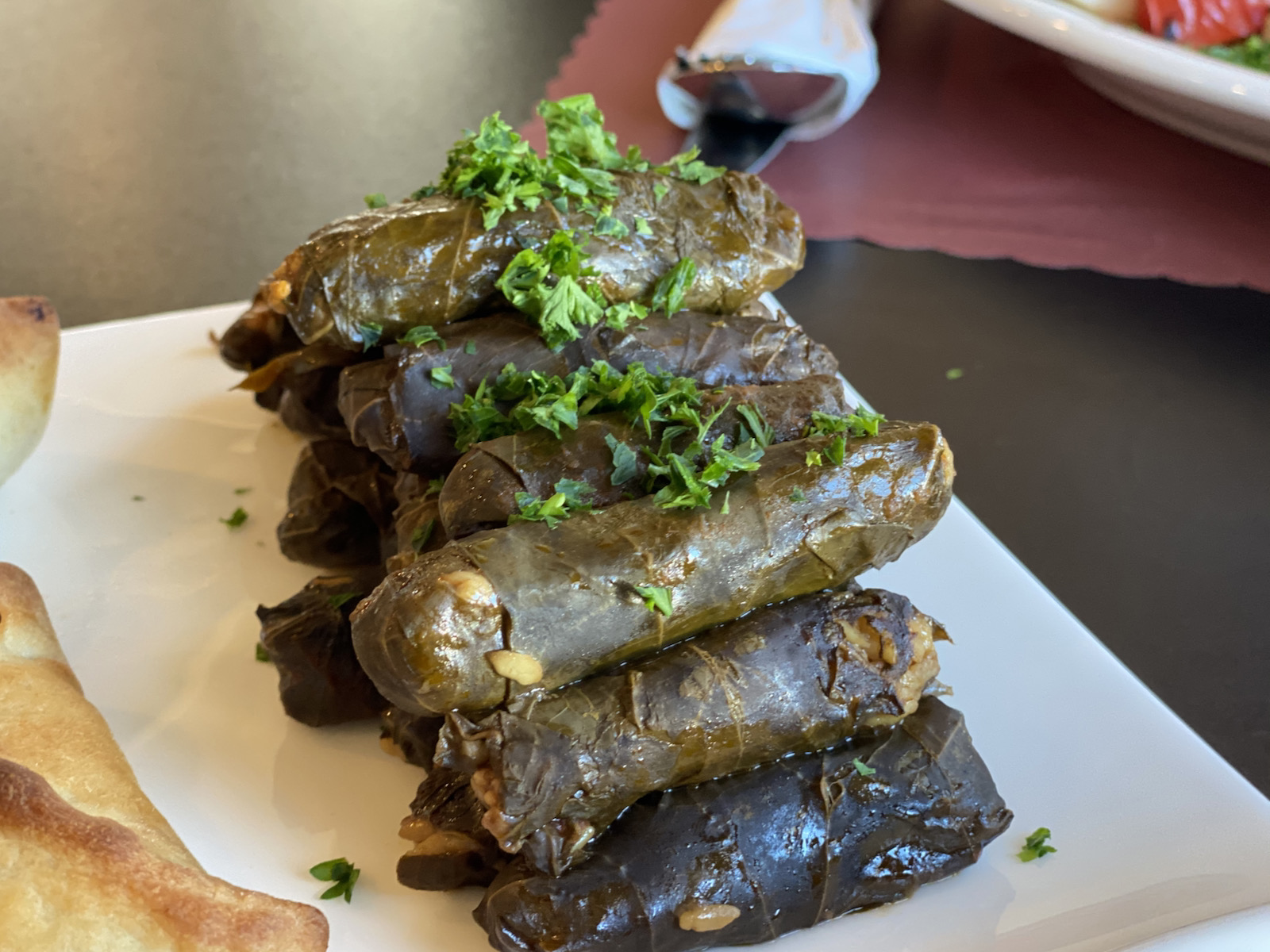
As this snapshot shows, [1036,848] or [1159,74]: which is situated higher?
[1159,74]

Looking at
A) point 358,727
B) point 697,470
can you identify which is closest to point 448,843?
point 358,727

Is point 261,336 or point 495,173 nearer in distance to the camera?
point 495,173

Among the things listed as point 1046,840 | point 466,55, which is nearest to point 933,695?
point 1046,840

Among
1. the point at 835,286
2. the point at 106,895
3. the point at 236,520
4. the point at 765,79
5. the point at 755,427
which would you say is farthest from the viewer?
the point at 765,79

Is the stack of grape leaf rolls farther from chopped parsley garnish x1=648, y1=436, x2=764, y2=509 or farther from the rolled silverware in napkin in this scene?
the rolled silverware in napkin

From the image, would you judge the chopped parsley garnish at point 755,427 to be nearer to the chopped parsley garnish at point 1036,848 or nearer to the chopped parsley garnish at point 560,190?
the chopped parsley garnish at point 560,190

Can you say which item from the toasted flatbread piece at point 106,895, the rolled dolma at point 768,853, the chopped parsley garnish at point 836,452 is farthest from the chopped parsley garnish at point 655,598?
the toasted flatbread piece at point 106,895

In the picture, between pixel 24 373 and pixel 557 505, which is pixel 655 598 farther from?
pixel 24 373
